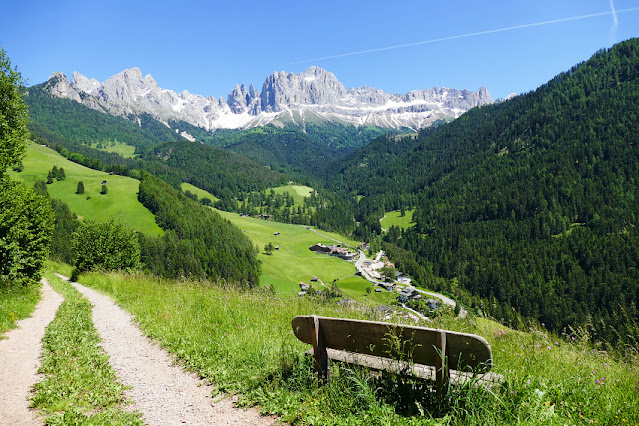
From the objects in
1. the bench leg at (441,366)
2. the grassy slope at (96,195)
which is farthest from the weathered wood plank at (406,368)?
the grassy slope at (96,195)

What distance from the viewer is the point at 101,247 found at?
33562 millimetres

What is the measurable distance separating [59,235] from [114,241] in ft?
334

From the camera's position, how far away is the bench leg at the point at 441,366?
4578 millimetres

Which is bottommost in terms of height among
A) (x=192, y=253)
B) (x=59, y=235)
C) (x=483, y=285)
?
(x=483, y=285)

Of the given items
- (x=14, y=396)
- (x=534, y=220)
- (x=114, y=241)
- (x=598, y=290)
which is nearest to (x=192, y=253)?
(x=114, y=241)

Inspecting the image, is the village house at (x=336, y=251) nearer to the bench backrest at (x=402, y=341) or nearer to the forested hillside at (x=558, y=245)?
the forested hillside at (x=558, y=245)

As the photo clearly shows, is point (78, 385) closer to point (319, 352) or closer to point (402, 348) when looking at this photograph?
point (319, 352)

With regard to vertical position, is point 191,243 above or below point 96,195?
below

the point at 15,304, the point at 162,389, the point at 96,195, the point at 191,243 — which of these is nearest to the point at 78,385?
the point at 162,389

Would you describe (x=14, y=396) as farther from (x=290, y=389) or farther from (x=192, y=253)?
(x=192, y=253)

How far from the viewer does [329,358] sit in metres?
6.09

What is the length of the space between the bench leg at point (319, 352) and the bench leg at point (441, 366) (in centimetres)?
196

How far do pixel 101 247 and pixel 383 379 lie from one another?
36.9 metres

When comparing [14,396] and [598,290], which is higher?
[14,396]
